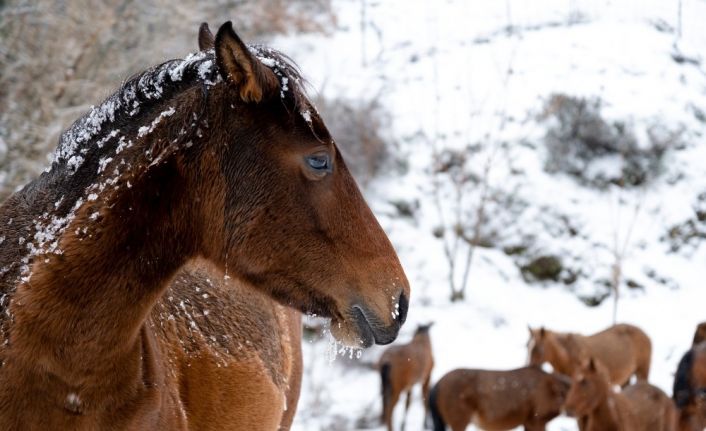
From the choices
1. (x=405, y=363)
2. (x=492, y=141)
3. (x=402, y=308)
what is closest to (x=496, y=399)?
(x=405, y=363)

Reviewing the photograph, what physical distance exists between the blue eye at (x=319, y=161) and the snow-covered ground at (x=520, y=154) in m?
5.99

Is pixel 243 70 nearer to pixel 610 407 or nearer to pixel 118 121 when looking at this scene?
pixel 118 121

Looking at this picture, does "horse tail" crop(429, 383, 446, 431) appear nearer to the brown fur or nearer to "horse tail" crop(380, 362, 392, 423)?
"horse tail" crop(380, 362, 392, 423)

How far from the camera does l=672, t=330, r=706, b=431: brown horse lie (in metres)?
5.56

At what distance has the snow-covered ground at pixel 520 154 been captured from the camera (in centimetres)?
980

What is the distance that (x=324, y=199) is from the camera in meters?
1.72

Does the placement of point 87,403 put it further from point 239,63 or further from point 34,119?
point 34,119

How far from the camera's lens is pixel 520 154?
12.6m

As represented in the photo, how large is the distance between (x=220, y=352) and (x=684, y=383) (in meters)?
4.67

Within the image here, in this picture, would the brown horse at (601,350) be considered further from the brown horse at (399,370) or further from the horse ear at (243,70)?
the horse ear at (243,70)

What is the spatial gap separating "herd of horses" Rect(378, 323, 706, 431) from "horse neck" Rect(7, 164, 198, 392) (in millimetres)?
4478

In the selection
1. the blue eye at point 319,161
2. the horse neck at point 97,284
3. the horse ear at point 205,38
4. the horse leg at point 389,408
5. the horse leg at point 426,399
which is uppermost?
the horse ear at point 205,38

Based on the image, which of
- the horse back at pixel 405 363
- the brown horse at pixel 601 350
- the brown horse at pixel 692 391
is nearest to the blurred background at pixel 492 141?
the brown horse at pixel 601 350

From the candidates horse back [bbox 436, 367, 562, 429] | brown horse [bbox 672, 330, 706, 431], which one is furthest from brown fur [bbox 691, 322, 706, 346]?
horse back [bbox 436, 367, 562, 429]
